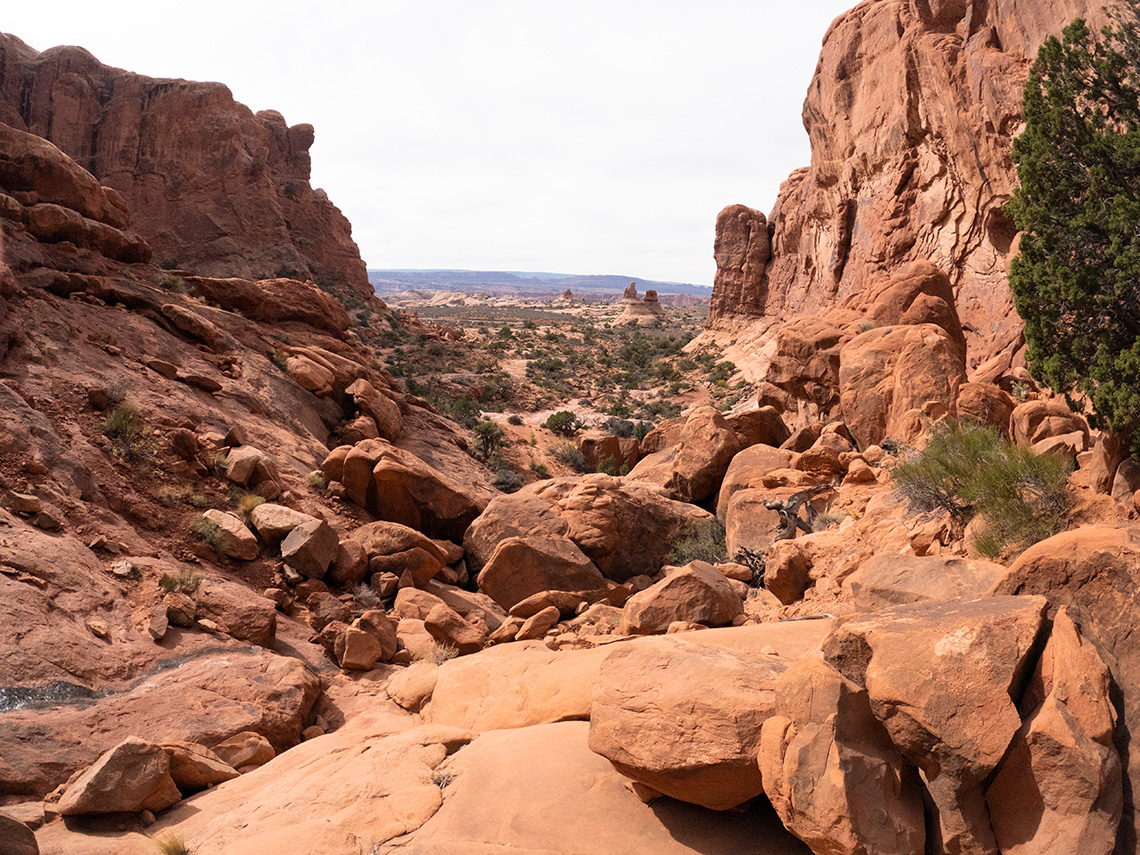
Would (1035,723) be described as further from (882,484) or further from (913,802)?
(882,484)

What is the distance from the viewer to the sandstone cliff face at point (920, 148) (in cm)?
2250

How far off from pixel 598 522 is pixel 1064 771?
9703mm

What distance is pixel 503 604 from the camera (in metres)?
11.8

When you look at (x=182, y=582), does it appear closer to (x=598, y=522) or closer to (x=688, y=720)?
(x=598, y=522)

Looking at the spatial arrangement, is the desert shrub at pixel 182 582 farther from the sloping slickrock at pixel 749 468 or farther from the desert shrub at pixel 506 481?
the desert shrub at pixel 506 481

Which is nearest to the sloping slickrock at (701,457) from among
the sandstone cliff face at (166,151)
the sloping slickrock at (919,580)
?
the sloping slickrock at (919,580)

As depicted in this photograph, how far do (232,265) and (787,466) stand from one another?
146 ft

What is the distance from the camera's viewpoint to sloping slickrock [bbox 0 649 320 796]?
5.99 metres

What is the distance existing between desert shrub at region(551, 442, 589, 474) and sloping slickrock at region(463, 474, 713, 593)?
966 cm

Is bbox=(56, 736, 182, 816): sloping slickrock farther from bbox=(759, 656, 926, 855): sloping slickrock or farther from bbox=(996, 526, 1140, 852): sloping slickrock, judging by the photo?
bbox=(996, 526, 1140, 852): sloping slickrock

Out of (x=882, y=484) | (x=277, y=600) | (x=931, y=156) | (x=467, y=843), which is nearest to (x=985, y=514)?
(x=882, y=484)

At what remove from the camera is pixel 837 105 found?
34.1 m

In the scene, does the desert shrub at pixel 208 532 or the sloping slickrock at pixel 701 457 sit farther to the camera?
the sloping slickrock at pixel 701 457

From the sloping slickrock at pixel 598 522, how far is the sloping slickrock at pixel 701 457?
1779 mm
